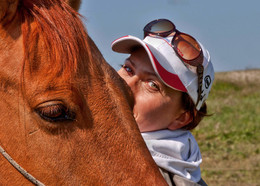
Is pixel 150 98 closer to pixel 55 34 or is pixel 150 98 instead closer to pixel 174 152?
pixel 174 152

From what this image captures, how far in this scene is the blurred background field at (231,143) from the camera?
595 centimetres

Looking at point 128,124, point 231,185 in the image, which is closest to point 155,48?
point 128,124

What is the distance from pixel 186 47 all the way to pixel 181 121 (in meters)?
0.48

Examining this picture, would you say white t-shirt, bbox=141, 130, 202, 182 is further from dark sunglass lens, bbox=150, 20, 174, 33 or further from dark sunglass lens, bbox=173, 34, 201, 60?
dark sunglass lens, bbox=150, 20, 174, 33

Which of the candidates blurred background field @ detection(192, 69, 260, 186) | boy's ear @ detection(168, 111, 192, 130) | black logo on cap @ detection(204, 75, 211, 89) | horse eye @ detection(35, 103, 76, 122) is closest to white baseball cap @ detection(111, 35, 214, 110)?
black logo on cap @ detection(204, 75, 211, 89)

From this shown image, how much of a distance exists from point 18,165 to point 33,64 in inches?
15.9

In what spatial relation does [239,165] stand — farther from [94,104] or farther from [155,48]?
[94,104]

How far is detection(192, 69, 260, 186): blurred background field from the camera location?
5.95 m

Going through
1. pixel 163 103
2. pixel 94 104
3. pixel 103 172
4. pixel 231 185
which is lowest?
pixel 231 185

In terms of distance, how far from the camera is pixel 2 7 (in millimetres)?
1603

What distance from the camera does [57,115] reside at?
1.56 metres

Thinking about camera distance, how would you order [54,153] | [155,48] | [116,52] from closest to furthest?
[54,153]
[155,48]
[116,52]

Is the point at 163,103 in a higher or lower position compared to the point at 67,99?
lower

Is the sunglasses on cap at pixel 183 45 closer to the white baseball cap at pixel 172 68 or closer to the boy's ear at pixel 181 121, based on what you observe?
the white baseball cap at pixel 172 68
